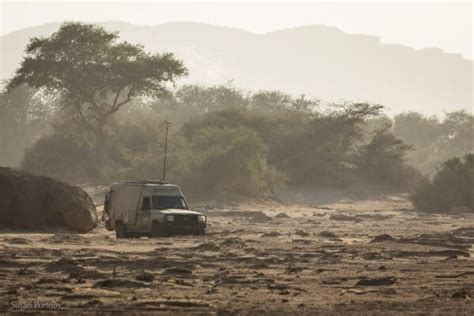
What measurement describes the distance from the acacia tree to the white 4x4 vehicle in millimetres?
36929

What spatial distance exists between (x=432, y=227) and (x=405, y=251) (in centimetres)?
1517

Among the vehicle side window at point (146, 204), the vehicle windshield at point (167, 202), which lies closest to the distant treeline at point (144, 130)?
the vehicle windshield at point (167, 202)

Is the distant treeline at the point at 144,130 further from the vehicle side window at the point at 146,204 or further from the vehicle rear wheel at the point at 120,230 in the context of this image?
the vehicle side window at the point at 146,204

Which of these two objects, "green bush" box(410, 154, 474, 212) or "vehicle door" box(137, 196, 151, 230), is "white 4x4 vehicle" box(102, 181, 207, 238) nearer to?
"vehicle door" box(137, 196, 151, 230)

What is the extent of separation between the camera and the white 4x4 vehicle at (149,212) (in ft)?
102

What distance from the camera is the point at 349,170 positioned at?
69688 millimetres

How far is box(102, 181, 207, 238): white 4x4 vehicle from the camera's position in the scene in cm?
3097

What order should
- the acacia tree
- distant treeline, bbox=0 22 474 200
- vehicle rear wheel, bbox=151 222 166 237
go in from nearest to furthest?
vehicle rear wheel, bbox=151 222 166 237 < distant treeline, bbox=0 22 474 200 < the acacia tree

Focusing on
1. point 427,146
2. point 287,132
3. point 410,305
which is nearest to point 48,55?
point 287,132

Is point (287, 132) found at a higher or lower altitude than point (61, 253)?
higher

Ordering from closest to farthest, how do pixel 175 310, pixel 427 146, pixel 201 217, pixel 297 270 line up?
1. pixel 175 310
2. pixel 297 270
3. pixel 201 217
4. pixel 427 146

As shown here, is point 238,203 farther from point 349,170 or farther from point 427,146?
point 427,146

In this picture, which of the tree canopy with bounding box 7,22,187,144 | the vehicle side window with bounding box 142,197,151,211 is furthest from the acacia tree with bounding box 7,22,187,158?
the vehicle side window with bounding box 142,197,151,211

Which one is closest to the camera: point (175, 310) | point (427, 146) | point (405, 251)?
point (175, 310)
